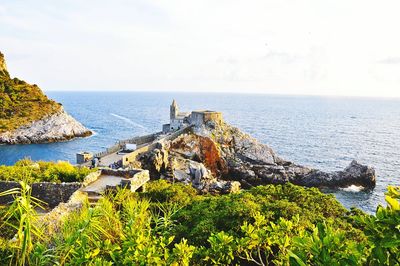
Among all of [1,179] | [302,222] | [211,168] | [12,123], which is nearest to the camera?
[302,222]

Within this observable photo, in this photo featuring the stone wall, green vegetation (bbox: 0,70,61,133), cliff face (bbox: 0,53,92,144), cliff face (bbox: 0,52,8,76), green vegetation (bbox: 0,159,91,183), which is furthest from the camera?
cliff face (bbox: 0,52,8,76)

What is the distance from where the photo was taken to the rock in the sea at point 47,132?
6819 centimetres

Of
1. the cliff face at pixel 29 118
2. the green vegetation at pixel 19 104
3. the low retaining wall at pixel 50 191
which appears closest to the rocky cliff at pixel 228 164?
the low retaining wall at pixel 50 191

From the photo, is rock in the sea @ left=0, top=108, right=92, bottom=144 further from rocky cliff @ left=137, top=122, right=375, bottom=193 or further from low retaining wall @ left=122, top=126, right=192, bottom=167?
rocky cliff @ left=137, top=122, right=375, bottom=193

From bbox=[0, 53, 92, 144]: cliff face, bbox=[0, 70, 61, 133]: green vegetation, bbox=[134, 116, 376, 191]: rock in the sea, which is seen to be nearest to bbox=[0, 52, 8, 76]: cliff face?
bbox=[0, 70, 61, 133]: green vegetation

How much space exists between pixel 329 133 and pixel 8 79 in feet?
306

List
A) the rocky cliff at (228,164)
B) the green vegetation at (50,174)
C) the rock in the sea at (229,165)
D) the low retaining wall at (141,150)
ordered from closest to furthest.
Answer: the green vegetation at (50,174) < the low retaining wall at (141,150) < the rocky cliff at (228,164) < the rock in the sea at (229,165)

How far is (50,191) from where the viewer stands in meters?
16.3

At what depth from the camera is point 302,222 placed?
31.7ft

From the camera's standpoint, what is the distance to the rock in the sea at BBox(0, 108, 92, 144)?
2685 inches

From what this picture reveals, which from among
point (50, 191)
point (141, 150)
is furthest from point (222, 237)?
point (141, 150)

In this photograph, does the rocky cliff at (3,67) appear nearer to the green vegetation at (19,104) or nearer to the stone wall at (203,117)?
the green vegetation at (19,104)

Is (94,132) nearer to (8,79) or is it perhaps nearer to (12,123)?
(12,123)

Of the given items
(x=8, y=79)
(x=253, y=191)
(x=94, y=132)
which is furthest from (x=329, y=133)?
(x=8, y=79)
